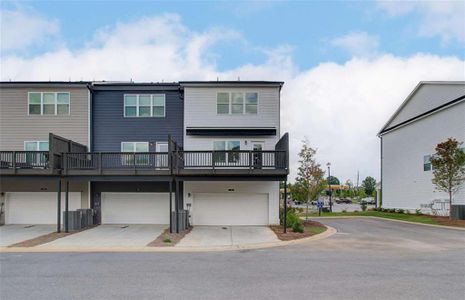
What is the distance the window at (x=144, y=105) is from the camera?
2173cm

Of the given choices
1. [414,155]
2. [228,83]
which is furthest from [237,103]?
[414,155]

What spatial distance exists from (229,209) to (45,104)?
1200 cm

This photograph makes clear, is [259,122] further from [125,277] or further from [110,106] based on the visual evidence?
[125,277]

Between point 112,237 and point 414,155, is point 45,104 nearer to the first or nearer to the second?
point 112,237

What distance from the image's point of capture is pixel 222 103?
840 inches

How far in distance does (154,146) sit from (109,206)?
13.9ft

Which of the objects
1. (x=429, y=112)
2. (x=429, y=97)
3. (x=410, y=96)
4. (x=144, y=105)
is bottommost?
(x=144, y=105)

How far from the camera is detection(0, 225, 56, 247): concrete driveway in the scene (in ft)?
50.7

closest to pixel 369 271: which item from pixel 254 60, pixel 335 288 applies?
pixel 335 288

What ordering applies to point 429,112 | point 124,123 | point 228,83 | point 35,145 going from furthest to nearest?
point 429,112 < point 124,123 < point 35,145 < point 228,83

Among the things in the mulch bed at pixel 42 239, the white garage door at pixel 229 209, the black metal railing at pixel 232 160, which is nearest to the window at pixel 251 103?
the black metal railing at pixel 232 160

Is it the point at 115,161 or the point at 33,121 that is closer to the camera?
the point at 115,161

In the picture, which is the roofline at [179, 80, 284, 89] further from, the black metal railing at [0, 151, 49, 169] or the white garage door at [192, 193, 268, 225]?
the black metal railing at [0, 151, 49, 169]

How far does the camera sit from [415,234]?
17281mm
